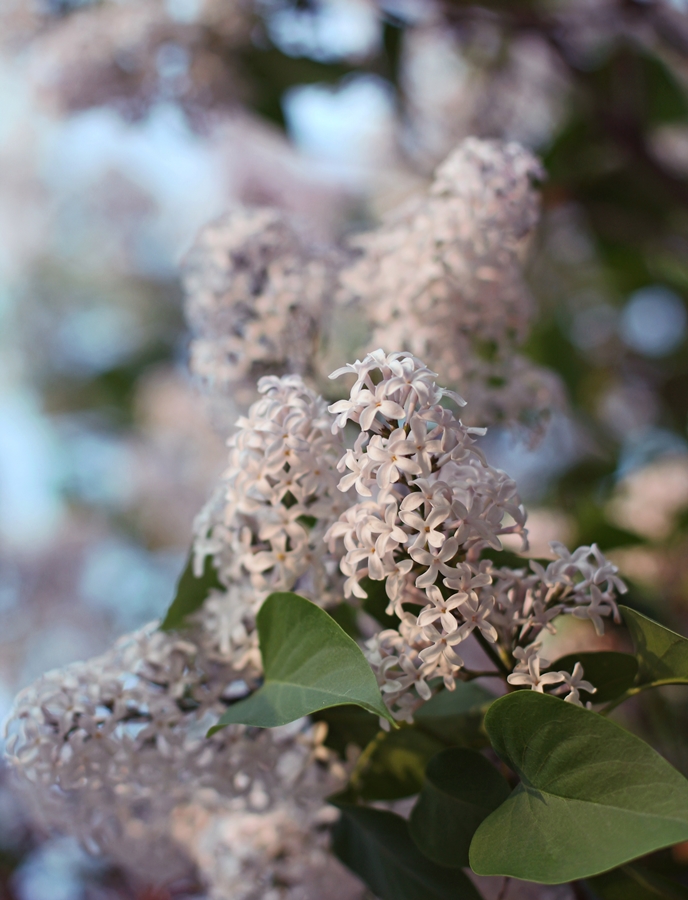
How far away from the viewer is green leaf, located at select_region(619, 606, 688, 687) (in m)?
0.24

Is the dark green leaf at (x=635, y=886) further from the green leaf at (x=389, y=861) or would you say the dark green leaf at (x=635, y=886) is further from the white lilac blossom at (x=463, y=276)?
the white lilac blossom at (x=463, y=276)

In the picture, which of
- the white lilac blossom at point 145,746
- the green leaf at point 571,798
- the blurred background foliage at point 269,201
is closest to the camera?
the green leaf at point 571,798

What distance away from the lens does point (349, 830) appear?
1.04 feet

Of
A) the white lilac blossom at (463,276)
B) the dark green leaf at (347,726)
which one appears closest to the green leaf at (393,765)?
the dark green leaf at (347,726)

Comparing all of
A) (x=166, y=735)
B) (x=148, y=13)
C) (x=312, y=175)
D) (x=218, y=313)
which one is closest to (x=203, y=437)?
(x=312, y=175)

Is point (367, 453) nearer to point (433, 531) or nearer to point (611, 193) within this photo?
point (433, 531)

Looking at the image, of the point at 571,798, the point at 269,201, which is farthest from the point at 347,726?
the point at 269,201

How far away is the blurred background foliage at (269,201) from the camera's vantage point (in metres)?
0.73

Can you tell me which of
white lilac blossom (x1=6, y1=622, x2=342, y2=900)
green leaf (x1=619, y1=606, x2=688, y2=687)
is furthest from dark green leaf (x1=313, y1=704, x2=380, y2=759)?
green leaf (x1=619, y1=606, x2=688, y2=687)

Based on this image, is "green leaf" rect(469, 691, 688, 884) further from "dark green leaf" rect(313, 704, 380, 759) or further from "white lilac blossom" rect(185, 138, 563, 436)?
"white lilac blossom" rect(185, 138, 563, 436)

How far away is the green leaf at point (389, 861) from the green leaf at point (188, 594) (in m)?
0.09

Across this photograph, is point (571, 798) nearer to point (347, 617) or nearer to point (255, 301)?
point (347, 617)

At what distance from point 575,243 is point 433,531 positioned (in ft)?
3.71

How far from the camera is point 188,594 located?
0.33 m
